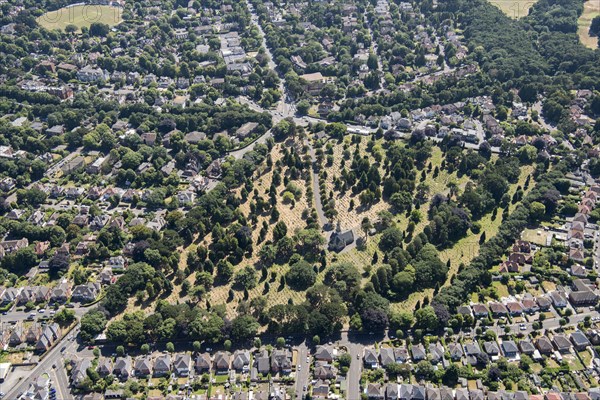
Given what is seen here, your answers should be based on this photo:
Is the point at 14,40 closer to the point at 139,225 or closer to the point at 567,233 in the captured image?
the point at 139,225

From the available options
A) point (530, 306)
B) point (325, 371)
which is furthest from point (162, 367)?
point (530, 306)

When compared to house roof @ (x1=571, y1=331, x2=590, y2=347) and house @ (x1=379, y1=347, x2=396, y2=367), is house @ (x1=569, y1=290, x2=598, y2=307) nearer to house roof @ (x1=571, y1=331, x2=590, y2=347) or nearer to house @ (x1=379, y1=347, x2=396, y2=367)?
house roof @ (x1=571, y1=331, x2=590, y2=347)

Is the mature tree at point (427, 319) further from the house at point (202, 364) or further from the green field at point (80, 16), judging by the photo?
the green field at point (80, 16)

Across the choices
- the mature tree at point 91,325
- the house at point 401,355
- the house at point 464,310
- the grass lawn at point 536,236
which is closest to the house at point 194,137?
the mature tree at point 91,325

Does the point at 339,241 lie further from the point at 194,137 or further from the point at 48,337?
the point at 194,137

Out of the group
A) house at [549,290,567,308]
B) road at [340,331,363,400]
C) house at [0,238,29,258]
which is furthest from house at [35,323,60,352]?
house at [549,290,567,308]
